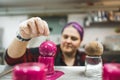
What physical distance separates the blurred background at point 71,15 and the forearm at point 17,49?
2551mm

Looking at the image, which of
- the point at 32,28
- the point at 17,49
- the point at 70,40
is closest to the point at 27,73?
the point at 32,28

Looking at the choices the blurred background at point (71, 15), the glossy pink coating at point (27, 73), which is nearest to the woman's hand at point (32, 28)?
the glossy pink coating at point (27, 73)

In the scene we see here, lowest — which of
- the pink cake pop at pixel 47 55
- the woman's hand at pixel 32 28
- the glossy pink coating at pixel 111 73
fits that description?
the glossy pink coating at pixel 111 73

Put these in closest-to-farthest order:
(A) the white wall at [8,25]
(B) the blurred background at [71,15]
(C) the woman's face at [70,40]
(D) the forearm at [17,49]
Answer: (D) the forearm at [17,49] < (C) the woman's face at [70,40] < (B) the blurred background at [71,15] < (A) the white wall at [8,25]

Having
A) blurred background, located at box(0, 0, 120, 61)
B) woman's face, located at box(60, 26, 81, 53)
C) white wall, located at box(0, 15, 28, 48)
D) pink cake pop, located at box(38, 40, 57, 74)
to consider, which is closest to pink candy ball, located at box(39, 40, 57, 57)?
pink cake pop, located at box(38, 40, 57, 74)

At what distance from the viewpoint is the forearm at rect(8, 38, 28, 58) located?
0.70 m

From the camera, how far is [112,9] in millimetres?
3309

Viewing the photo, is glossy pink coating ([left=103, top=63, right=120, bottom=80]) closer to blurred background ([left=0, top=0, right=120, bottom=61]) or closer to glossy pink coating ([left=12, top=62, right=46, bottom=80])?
glossy pink coating ([left=12, top=62, right=46, bottom=80])

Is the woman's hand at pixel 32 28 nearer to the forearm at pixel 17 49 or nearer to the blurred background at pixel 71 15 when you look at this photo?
the forearm at pixel 17 49

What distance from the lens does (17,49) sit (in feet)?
2.38

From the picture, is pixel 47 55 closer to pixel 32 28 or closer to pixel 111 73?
pixel 32 28

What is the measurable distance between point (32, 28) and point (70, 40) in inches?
Answer: 43.4

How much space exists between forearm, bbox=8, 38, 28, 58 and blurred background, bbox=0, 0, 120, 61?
2551 millimetres

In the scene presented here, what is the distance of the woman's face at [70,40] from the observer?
1.65 m
